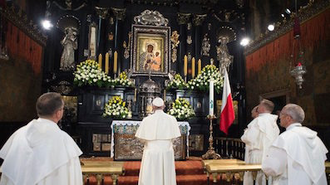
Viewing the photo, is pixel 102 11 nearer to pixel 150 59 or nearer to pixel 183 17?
pixel 150 59

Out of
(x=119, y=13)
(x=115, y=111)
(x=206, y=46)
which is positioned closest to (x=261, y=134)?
(x=115, y=111)

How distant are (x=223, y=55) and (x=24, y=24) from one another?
8.15m

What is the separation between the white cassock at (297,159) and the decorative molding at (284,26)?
18.9 ft

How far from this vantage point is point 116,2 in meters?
11.0

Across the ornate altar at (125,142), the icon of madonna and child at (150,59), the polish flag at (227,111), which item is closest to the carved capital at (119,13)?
the icon of madonna and child at (150,59)

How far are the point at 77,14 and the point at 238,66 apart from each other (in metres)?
7.60

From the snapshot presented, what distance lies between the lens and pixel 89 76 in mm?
9023

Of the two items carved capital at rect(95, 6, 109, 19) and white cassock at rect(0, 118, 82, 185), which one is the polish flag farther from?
carved capital at rect(95, 6, 109, 19)

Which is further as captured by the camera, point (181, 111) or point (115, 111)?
point (181, 111)

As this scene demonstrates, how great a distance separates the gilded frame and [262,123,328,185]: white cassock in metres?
8.12

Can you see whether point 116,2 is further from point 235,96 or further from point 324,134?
point 324,134

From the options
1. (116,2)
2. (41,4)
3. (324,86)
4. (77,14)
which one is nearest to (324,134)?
(324,86)

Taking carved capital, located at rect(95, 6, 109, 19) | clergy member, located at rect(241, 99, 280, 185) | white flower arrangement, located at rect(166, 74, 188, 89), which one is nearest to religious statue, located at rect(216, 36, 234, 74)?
white flower arrangement, located at rect(166, 74, 188, 89)

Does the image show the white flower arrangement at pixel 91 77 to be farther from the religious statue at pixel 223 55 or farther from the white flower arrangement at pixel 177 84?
the religious statue at pixel 223 55
